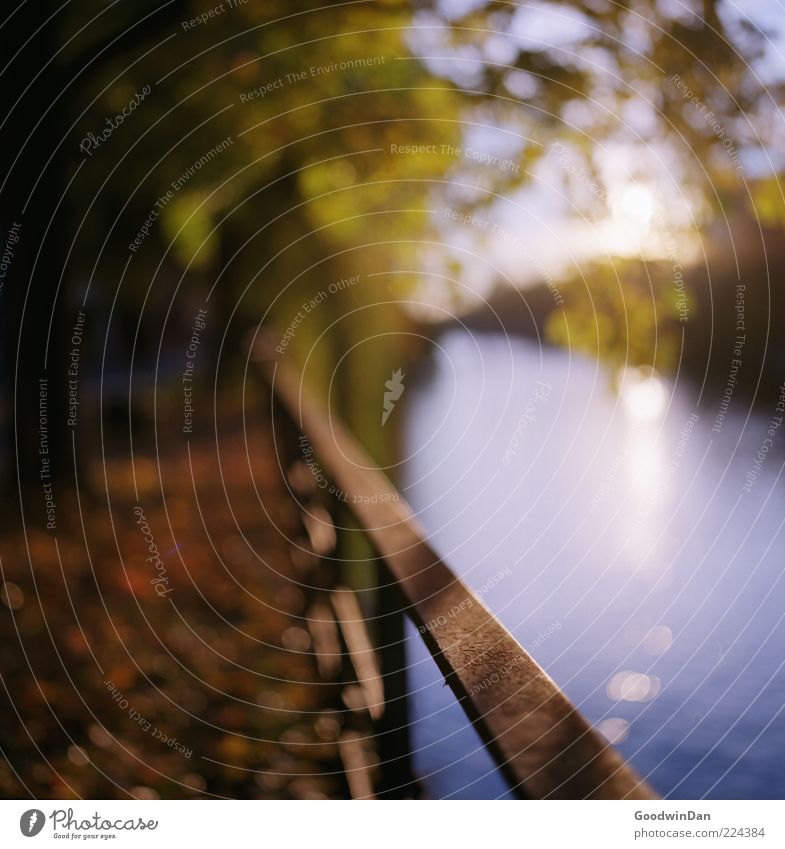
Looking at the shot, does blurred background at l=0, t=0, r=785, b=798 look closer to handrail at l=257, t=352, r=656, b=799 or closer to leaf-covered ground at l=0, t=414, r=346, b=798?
leaf-covered ground at l=0, t=414, r=346, b=798

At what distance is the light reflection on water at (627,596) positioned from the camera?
2.80 m

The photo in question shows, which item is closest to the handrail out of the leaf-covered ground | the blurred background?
the blurred background

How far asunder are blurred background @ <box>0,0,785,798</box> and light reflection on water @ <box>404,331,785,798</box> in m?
0.02

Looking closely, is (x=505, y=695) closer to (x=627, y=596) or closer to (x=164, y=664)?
(x=164, y=664)

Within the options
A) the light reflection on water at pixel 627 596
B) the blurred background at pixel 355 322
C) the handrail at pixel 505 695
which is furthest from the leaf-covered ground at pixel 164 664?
the handrail at pixel 505 695
